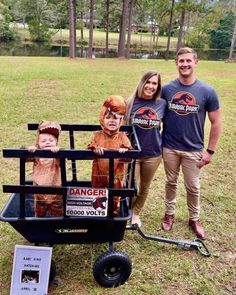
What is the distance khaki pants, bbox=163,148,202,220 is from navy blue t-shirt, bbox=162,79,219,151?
8 cm

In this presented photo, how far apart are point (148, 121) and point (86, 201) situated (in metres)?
1.06

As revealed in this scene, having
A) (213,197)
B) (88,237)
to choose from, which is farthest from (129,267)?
Result: (213,197)

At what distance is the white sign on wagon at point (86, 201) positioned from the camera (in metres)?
2.69

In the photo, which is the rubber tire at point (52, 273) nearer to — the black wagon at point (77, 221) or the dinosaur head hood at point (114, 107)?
the black wagon at point (77, 221)

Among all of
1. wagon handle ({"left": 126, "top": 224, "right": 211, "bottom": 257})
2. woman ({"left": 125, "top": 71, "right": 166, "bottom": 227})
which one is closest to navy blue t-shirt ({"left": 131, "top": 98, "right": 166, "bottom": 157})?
woman ({"left": 125, "top": 71, "right": 166, "bottom": 227})

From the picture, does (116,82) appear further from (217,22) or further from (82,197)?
(217,22)

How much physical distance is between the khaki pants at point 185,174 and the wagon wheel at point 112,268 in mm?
1097

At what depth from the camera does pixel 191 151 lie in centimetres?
356

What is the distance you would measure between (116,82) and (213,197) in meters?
9.67

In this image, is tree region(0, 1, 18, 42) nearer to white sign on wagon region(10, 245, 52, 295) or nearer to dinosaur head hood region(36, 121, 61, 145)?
dinosaur head hood region(36, 121, 61, 145)

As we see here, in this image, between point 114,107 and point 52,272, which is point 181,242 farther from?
point 114,107

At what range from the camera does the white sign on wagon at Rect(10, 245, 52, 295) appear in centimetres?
276

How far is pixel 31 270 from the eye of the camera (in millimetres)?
2775

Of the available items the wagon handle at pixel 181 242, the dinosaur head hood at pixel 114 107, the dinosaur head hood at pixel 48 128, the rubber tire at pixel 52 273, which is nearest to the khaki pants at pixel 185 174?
the wagon handle at pixel 181 242
